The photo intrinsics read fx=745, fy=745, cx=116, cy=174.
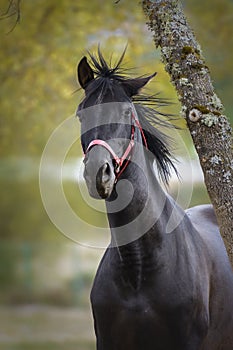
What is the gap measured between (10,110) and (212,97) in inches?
467

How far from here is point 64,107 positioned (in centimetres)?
1545

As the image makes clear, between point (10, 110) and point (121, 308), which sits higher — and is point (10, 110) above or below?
above

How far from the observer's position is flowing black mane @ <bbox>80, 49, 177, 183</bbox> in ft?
14.6

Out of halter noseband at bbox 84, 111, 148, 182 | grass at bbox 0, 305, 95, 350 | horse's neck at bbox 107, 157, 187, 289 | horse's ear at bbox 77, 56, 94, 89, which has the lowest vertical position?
grass at bbox 0, 305, 95, 350

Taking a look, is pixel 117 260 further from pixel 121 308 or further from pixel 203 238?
pixel 203 238

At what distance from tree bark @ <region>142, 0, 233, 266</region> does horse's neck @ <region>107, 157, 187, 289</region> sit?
735 millimetres

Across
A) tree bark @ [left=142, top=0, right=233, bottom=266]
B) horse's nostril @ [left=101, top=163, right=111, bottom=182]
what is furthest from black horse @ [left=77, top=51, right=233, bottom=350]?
tree bark @ [left=142, top=0, right=233, bottom=266]

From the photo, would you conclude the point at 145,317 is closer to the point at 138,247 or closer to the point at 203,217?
the point at 138,247

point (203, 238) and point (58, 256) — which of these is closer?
point (203, 238)

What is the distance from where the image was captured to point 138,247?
4688 millimetres

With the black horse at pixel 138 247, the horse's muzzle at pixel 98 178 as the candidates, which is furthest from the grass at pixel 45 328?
the horse's muzzle at pixel 98 178

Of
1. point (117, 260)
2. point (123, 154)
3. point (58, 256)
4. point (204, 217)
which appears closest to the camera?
point (123, 154)

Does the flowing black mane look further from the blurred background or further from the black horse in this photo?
the blurred background

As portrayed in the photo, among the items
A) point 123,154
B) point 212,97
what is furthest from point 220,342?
point 212,97
